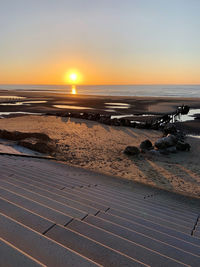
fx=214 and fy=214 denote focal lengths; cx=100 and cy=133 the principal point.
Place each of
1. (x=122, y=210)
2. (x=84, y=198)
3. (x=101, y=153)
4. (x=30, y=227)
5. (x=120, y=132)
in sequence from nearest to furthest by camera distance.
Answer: (x=30, y=227) < (x=122, y=210) < (x=84, y=198) < (x=101, y=153) < (x=120, y=132)

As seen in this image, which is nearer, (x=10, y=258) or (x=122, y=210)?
(x=10, y=258)

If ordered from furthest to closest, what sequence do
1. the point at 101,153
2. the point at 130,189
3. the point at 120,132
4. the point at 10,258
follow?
the point at 120,132 → the point at 101,153 → the point at 130,189 → the point at 10,258

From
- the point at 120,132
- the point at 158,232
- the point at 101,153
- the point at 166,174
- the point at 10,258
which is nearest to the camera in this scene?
the point at 10,258

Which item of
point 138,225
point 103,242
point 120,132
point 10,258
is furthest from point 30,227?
point 120,132

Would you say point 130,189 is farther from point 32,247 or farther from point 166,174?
point 32,247

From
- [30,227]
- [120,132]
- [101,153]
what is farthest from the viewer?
[120,132]

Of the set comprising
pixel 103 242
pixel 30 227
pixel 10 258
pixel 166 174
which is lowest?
pixel 166 174

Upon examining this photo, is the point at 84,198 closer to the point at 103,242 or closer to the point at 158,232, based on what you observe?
the point at 158,232

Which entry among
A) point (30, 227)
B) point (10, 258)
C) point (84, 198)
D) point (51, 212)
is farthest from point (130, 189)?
point (10, 258)

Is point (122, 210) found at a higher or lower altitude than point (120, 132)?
higher
